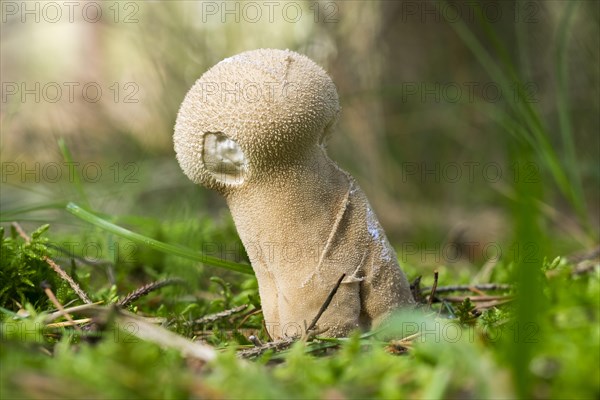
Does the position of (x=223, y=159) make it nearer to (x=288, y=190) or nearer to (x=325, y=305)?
(x=288, y=190)

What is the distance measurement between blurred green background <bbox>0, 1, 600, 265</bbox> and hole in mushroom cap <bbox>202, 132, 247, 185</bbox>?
61.0 inches

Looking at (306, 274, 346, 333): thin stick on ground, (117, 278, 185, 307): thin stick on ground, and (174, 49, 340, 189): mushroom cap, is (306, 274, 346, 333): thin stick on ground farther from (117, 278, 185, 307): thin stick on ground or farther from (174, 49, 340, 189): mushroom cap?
(117, 278, 185, 307): thin stick on ground

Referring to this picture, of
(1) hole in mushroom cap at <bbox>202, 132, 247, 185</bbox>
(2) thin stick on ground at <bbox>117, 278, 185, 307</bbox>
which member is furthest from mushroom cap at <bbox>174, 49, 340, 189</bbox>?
(2) thin stick on ground at <bbox>117, 278, 185, 307</bbox>

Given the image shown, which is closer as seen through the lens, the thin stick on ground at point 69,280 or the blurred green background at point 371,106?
the thin stick on ground at point 69,280

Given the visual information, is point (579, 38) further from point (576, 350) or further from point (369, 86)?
point (576, 350)

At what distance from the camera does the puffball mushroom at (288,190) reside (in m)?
1.23

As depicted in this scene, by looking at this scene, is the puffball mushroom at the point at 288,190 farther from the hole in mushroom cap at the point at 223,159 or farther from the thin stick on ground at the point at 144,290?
the thin stick on ground at the point at 144,290

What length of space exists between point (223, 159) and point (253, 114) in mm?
155

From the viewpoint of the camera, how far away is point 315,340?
1.20 metres

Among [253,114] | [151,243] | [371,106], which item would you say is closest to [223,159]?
[253,114]

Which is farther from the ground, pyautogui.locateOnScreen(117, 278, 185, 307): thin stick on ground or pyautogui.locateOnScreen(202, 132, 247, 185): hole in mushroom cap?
pyautogui.locateOnScreen(202, 132, 247, 185): hole in mushroom cap

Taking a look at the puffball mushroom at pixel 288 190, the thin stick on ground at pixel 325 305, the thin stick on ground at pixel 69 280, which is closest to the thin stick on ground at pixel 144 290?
the thin stick on ground at pixel 69 280

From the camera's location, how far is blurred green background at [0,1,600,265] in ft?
11.3

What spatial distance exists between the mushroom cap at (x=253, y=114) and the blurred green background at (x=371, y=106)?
158 cm
